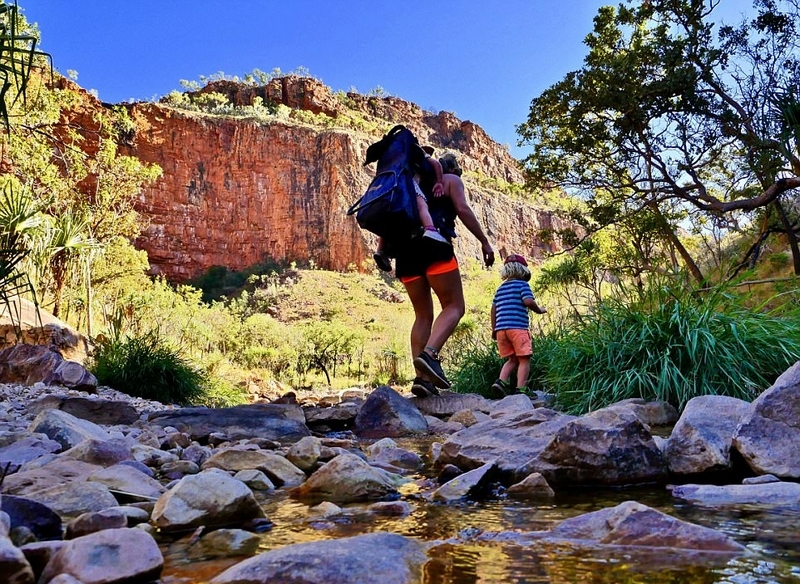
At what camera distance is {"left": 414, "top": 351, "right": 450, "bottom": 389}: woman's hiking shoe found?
4410 millimetres

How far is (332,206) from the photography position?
52.9 metres

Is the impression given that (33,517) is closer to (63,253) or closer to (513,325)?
(513,325)

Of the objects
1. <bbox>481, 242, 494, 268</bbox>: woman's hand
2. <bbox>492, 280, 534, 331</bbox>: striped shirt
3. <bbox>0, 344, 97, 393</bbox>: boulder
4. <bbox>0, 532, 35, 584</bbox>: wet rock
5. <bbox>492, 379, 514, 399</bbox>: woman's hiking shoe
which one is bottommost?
<bbox>0, 532, 35, 584</bbox>: wet rock

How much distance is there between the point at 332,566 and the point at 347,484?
97cm

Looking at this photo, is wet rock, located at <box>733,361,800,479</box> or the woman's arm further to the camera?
the woman's arm

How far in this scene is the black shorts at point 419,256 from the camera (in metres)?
4.27

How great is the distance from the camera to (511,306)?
5859mm

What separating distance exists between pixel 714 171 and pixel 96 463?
15.2 m

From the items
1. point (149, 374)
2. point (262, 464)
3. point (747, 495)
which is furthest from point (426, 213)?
point (149, 374)

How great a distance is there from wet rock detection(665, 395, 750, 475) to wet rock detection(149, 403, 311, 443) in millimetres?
2324

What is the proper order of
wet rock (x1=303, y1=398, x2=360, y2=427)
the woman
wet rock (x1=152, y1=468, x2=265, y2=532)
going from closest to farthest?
wet rock (x1=152, y1=468, x2=265, y2=532) < the woman < wet rock (x1=303, y1=398, x2=360, y2=427)

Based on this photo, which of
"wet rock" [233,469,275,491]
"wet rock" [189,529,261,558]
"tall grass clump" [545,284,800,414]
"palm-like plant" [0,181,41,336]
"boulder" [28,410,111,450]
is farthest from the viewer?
"tall grass clump" [545,284,800,414]

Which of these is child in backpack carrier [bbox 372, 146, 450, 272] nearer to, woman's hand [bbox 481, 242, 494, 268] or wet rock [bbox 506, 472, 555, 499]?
woman's hand [bbox 481, 242, 494, 268]

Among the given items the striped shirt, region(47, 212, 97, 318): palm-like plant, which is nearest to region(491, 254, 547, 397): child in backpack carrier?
the striped shirt
